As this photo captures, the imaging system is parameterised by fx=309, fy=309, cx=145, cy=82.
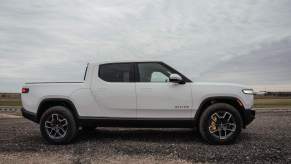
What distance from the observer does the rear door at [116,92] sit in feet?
21.9

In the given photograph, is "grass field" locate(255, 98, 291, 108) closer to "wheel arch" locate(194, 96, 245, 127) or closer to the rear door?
"wheel arch" locate(194, 96, 245, 127)

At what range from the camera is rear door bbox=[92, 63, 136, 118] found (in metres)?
6.66

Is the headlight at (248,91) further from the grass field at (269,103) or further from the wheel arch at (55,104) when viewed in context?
the grass field at (269,103)

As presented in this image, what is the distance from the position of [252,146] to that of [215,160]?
55.3 inches

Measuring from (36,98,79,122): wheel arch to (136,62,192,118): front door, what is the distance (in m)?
1.45

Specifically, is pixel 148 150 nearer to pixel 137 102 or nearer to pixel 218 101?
pixel 137 102

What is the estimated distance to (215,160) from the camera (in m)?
5.17

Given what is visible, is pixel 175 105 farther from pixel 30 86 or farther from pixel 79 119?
pixel 30 86

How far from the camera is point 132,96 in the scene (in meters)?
6.64

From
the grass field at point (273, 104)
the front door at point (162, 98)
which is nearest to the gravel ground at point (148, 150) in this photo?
the front door at point (162, 98)

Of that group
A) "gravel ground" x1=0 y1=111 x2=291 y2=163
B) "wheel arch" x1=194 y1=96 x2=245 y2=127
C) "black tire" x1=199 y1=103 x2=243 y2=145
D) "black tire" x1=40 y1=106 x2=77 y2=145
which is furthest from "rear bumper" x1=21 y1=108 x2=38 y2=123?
"black tire" x1=199 y1=103 x2=243 y2=145

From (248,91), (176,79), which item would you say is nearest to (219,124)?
(248,91)

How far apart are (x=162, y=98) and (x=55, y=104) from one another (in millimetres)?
2493

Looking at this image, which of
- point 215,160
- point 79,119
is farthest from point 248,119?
point 79,119
